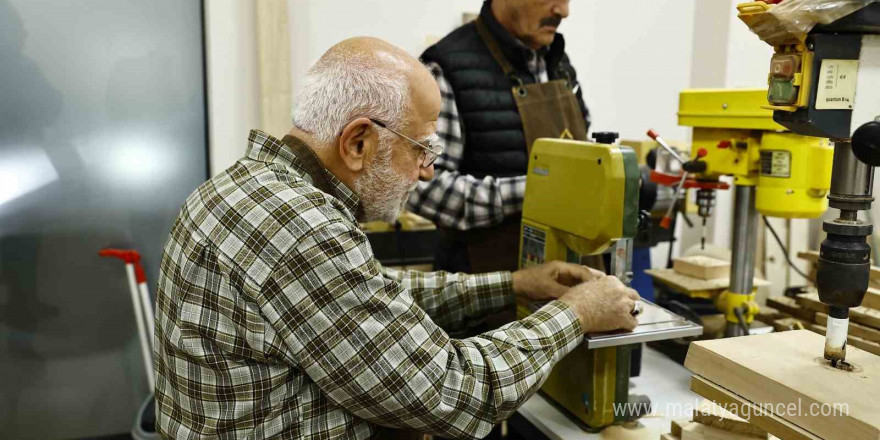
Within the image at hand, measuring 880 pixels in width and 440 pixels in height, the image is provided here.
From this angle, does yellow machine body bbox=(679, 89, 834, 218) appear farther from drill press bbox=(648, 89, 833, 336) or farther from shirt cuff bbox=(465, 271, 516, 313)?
shirt cuff bbox=(465, 271, 516, 313)

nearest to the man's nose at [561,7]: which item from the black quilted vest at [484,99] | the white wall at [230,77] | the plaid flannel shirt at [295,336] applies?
the black quilted vest at [484,99]

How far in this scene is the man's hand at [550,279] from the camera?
5.07 feet

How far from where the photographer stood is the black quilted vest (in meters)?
1.91

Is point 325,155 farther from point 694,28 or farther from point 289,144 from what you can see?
point 694,28

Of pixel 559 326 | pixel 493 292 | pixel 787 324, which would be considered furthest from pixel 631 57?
pixel 559 326

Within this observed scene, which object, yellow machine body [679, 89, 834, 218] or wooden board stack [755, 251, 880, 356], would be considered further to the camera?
yellow machine body [679, 89, 834, 218]

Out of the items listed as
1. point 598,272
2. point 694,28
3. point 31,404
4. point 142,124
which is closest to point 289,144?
point 598,272

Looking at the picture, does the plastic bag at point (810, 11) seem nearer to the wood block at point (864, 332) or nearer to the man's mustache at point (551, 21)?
the wood block at point (864, 332)

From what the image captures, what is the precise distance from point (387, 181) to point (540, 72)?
0.92 m

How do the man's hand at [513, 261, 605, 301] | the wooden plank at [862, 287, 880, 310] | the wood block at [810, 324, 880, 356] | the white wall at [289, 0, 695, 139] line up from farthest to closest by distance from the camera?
the white wall at [289, 0, 695, 139] < the man's hand at [513, 261, 605, 301] < the wooden plank at [862, 287, 880, 310] < the wood block at [810, 324, 880, 356]

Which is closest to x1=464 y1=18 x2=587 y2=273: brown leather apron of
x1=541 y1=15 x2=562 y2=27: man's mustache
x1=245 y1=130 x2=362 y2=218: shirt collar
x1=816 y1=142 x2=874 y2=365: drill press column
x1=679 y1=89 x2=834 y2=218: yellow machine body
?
x1=541 y1=15 x2=562 y2=27: man's mustache

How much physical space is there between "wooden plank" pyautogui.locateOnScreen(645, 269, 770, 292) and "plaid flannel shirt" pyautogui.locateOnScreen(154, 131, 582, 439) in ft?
2.30

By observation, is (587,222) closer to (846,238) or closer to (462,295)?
(462,295)

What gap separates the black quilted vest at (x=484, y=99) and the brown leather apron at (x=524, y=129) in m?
0.02
